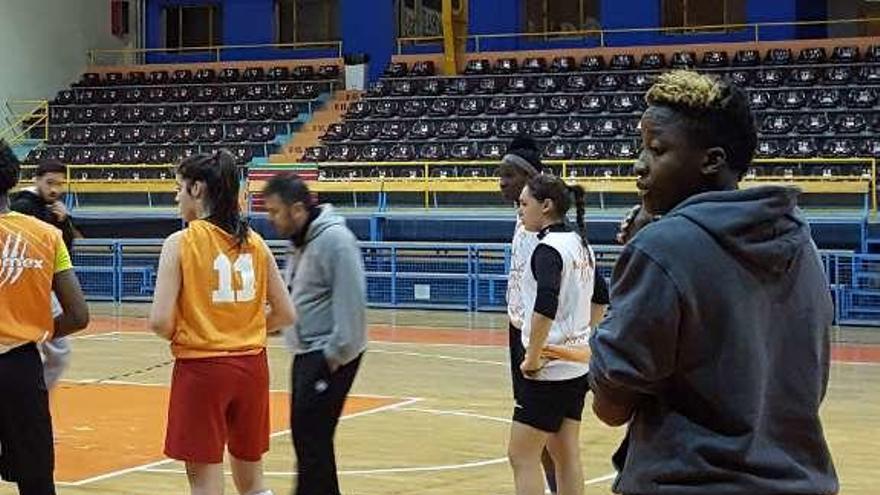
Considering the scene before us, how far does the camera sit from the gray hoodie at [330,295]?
5.86 metres

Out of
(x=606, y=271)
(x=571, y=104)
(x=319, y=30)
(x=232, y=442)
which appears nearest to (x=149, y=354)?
(x=606, y=271)

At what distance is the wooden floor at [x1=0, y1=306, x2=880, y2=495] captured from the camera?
847 centimetres

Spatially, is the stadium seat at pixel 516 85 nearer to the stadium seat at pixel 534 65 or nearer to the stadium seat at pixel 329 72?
the stadium seat at pixel 534 65

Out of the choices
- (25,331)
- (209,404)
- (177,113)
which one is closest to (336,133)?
(177,113)

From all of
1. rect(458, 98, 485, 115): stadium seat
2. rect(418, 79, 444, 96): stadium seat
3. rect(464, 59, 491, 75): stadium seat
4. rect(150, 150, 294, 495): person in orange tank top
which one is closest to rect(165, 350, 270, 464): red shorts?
rect(150, 150, 294, 495): person in orange tank top

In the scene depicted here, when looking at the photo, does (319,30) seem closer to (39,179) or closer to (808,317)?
(39,179)

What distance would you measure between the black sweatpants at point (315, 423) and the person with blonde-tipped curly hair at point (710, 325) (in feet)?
10.9

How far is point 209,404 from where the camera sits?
5.48m

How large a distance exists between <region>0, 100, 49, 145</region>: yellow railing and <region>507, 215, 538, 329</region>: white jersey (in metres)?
25.8

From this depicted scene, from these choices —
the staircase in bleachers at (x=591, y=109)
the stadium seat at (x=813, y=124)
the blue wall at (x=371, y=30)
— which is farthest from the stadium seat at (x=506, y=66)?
the stadium seat at (x=813, y=124)

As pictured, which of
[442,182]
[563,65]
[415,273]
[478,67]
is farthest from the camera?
[478,67]

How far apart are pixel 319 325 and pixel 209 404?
0.68 m

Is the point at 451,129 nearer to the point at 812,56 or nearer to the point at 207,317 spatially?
the point at 812,56

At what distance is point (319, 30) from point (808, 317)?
33812mm
